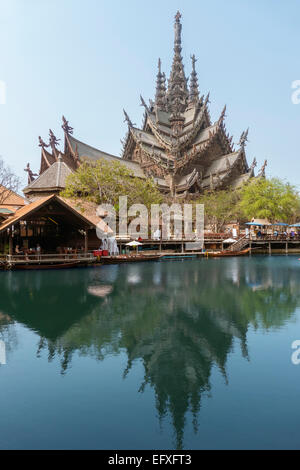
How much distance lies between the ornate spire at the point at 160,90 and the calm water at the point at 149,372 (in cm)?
5816

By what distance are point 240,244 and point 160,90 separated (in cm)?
4422

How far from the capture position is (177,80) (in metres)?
59.0

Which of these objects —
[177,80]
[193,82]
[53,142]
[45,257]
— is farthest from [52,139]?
[193,82]

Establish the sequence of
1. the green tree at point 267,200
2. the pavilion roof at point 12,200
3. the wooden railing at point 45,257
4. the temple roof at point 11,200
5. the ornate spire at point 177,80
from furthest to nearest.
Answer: the ornate spire at point 177,80 < the green tree at point 267,200 < the pavilion roof at point 12,200 < the temple roof at point 11,200 < the wooden railing at point 45,257

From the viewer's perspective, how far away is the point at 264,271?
67.4 ft

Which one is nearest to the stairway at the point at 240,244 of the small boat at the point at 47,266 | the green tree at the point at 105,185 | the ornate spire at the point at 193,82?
the green tree at the point at 105,185

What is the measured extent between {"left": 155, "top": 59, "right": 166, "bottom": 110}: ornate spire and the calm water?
5816 centimetres

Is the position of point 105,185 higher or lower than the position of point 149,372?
higher

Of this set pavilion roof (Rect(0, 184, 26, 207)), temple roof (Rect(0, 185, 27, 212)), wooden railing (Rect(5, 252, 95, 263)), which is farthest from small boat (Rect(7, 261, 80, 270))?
pavilion roof (Rect(0, 184, 26, 207))

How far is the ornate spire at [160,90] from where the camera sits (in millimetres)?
62156

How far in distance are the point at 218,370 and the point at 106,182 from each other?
2188 cm

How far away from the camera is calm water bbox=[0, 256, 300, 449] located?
3.86 m

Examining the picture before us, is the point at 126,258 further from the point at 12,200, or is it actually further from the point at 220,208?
the point at 220,208

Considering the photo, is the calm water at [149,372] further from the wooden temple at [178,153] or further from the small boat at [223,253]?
the wooden temple at [178,153]
